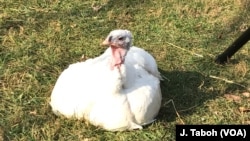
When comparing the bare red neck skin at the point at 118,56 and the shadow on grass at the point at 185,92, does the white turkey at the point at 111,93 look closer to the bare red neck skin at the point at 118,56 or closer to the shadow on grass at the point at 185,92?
the bare red neck skin at the point at 118,56

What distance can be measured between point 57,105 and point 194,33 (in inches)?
70.1

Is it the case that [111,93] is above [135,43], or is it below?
below

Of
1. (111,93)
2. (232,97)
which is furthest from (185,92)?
(111,93)

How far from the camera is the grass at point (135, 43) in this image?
334cm

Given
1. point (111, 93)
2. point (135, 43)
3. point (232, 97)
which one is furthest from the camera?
point (135, 43)

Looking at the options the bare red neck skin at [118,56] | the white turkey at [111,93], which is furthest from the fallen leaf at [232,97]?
the bare red neck skin at [118,56]

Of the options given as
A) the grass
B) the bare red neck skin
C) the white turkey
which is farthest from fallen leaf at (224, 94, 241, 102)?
the bare red neck skin

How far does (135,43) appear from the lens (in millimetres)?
4418

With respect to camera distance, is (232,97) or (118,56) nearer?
(118,56)

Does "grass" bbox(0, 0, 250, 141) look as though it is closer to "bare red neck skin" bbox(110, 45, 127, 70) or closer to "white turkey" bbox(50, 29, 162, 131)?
"white turkey" bbox(50, 29, 162, 131)

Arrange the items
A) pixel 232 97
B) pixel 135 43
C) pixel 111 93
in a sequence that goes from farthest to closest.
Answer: pixel 135 43
pixel 232 97
pixel 111 93

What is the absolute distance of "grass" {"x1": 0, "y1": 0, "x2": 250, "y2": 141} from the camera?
3336mm

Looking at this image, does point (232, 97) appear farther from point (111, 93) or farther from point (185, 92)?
point (111, 93)

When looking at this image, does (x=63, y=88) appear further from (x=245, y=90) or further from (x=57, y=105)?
(x=245, y=90)
